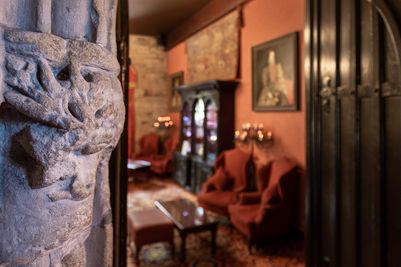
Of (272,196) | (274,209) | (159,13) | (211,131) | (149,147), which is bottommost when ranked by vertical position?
(274,209)

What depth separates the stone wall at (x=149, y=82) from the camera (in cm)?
868

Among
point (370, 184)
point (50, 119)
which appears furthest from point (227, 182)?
point (50, 119)

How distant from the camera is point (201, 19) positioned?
6.64 m

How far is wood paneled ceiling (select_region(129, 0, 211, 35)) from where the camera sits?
6362 mm

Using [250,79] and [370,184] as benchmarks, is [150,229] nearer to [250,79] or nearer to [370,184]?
[370,184]

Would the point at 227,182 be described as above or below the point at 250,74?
below

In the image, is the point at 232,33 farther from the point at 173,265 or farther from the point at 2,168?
the point at 2,168

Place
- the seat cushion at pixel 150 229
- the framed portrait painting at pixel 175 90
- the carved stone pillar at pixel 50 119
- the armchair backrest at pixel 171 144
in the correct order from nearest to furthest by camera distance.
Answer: the carved stone pillar at pixel 50 119 < the seat cushion at pixel 150 229 < the armchair backrest at pixel 171 144 < the framed portrait painting at pixel 175 90

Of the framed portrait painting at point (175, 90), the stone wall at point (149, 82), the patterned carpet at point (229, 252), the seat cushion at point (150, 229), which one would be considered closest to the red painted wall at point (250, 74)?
the patterned carpet at point (229, 252)

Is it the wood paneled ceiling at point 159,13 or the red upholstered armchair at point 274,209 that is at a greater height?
the wood paneled ceiling at point 159,13

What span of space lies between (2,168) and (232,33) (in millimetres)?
5141

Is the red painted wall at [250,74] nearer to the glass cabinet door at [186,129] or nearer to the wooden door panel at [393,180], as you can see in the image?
the glass cabinet door at [186,129]

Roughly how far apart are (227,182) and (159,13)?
164 inches

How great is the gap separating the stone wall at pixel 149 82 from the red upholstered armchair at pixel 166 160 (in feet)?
2.67
